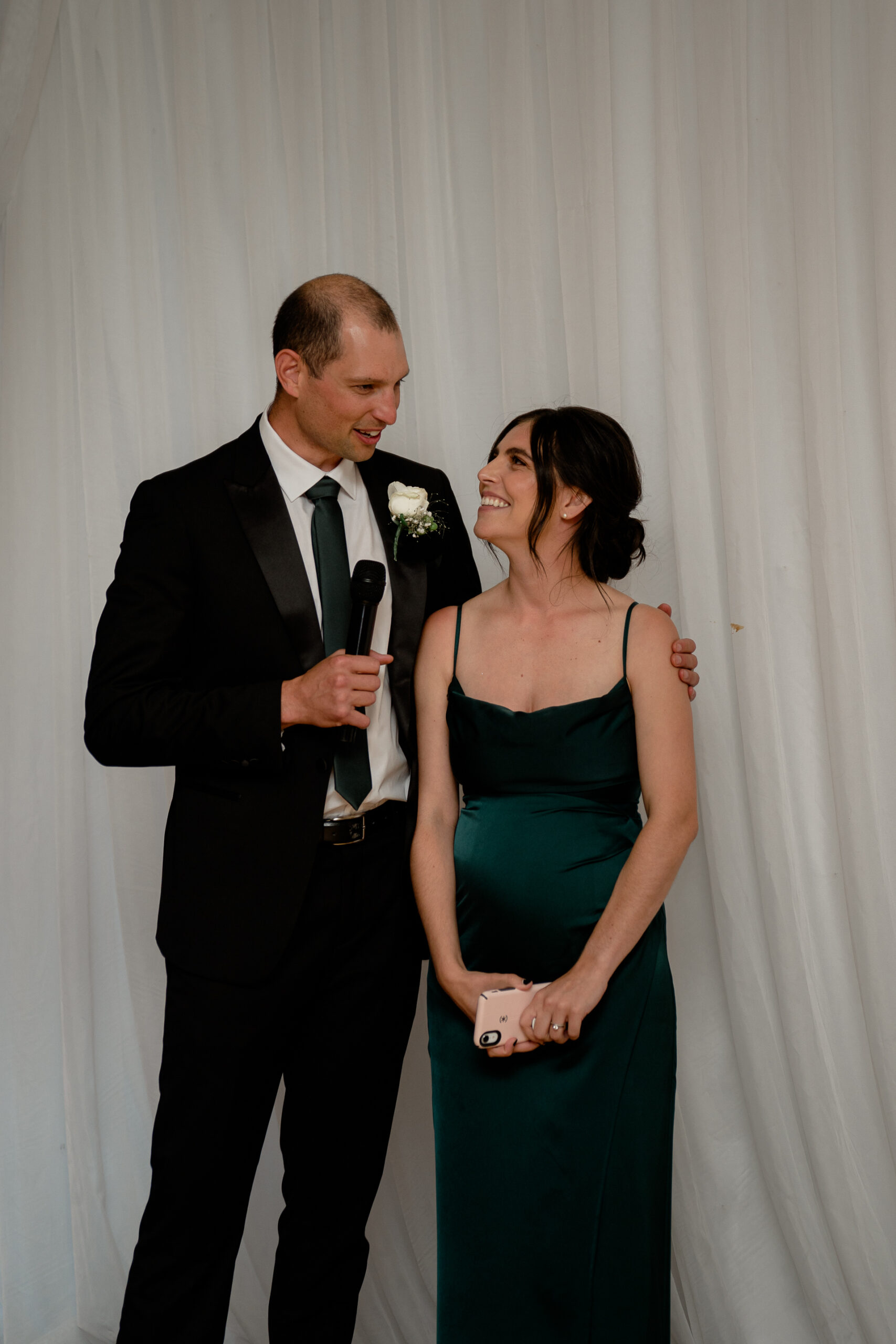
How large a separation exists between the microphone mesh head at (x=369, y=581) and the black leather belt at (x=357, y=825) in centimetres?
43

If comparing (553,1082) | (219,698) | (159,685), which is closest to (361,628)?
(219,698)

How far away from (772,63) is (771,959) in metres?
1.98

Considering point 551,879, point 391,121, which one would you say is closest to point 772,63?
point 391,121

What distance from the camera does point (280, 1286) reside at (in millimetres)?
2240

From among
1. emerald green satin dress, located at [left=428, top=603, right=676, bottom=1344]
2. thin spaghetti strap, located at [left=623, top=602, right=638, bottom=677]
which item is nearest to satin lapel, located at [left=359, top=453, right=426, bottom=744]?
emerald green satin dress, located at [left=428, top=603, right=676, bottom=1344]

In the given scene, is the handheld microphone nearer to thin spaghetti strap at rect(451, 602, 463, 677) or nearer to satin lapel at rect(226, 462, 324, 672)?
satin lapel at rect(226, 462, 324, 672)

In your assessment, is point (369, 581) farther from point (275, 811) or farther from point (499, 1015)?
point (499, 1015)

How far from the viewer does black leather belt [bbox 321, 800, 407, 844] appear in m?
A: 2.10

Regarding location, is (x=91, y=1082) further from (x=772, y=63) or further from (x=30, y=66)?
(x=772, y=63)

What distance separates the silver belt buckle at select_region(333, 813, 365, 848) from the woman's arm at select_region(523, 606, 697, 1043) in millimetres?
441

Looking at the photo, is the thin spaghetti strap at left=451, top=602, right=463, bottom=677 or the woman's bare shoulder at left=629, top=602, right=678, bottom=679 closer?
the woman's bare shoulder at left=629, top=602, right=678, bottom=679

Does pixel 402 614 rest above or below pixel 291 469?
below

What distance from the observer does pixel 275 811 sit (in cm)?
206

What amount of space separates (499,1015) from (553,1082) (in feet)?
0.57
